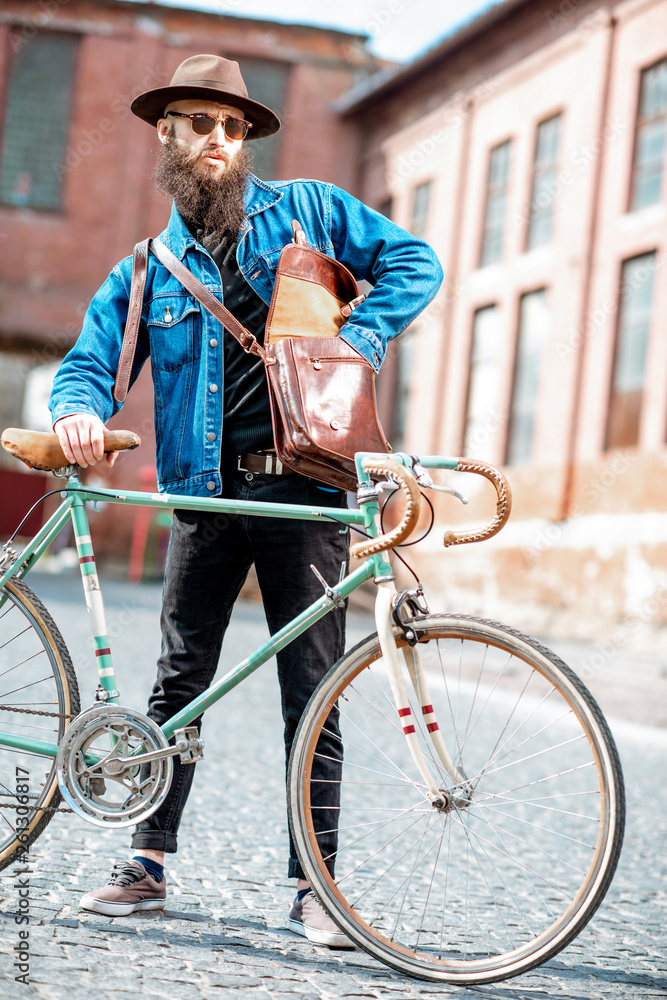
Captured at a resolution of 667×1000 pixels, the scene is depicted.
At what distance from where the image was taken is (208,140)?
3383 millimetres

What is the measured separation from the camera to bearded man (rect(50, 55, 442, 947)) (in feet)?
10.7

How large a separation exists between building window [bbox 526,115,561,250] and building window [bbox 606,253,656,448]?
2.51 meters

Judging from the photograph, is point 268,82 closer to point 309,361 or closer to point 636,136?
point 636,136

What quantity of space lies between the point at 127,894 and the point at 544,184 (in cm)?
1859

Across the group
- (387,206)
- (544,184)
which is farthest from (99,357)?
(387,206)

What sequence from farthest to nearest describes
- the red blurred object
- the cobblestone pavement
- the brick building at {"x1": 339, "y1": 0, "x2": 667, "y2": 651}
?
1. the red blurred object
2. the brick building at {"x1": 339, "y1": 0, "x2": 667, "y2": 651}
3. the cobblestone pavement

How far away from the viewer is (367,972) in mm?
2955

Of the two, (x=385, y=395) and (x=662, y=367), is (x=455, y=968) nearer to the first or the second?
(x=662, y=367)

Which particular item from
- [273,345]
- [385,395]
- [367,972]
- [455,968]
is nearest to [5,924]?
[367,972]

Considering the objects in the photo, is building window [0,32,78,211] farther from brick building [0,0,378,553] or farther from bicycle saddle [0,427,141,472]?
bicycle saddle [0,427,141,472]

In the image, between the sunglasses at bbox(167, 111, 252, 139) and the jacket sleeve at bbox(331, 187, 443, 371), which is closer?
the jacket sleeve at bbox(331, 187, 443, 371)

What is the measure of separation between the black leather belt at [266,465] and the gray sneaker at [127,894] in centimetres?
112

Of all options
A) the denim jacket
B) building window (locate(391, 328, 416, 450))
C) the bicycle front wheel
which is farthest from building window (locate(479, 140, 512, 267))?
the denim jacket

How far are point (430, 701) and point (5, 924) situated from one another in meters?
1.17
